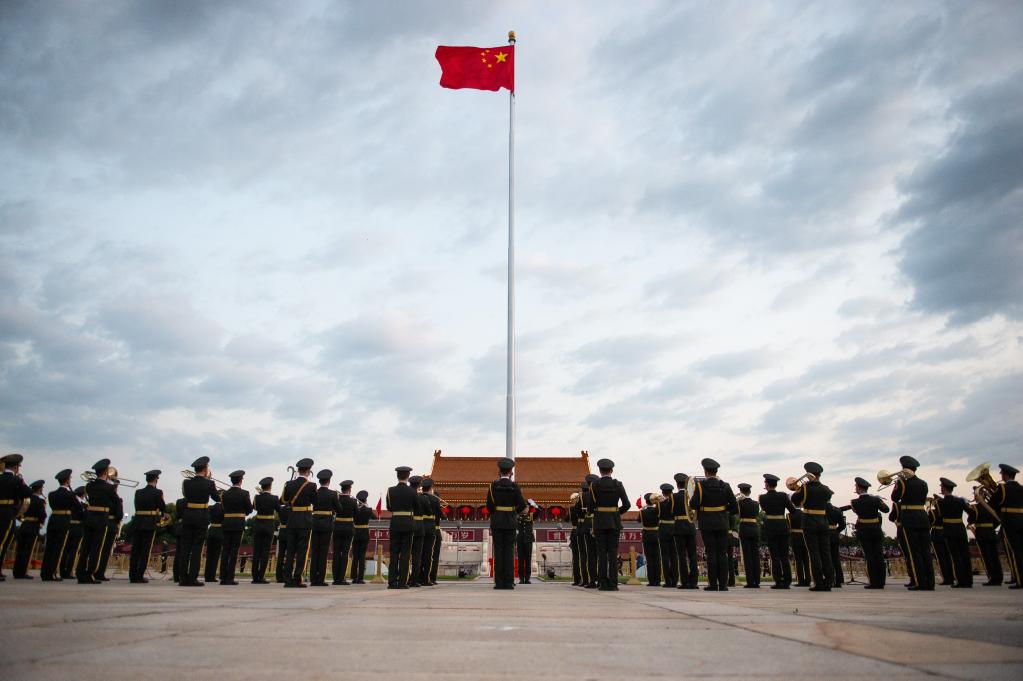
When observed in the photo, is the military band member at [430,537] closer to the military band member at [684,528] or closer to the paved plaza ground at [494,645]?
the military band member at [684,528]

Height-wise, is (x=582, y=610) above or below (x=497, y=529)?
below

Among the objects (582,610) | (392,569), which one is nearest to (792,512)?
(392,569)

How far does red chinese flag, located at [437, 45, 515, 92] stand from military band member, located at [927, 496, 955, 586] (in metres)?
16.1

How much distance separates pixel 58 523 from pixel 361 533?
5.14m

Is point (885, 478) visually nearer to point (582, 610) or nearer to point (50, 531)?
point (582, 610)

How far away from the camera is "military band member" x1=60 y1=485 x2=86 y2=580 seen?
1045cm

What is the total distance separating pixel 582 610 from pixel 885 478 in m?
8.17

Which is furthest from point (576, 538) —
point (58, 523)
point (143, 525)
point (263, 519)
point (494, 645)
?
point (494, 645)

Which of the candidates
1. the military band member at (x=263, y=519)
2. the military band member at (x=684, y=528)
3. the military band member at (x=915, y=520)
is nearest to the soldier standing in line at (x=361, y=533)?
the military band member at (x=263, y=519)

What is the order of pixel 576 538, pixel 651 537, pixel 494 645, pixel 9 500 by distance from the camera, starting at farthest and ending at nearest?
pixel 576 538, pixel 651 537, pixel 9 500, pixel 494 645

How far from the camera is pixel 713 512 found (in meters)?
9.31

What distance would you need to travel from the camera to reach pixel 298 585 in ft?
31.4

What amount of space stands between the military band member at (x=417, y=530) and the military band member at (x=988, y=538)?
9.14 meters

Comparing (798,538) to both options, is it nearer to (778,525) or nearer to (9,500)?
(778,525)
